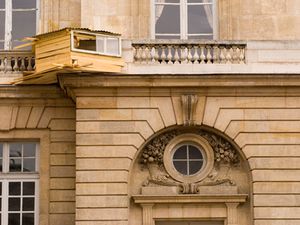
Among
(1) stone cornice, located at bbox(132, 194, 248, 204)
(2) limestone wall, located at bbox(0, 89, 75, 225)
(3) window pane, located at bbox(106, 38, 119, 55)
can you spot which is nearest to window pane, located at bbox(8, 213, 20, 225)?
(2) limestone wall, located at bbox(0, 89, 75, 225)

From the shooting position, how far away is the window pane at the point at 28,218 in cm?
1878

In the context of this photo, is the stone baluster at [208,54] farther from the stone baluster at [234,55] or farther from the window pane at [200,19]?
the window pane at [200,19]

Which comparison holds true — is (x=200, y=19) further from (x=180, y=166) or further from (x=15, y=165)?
(x=15, y=165)

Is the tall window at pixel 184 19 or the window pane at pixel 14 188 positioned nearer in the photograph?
the window pane at pixel 14 188

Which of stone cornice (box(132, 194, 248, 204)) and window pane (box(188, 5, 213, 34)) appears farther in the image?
window pane (box(188, 5, 213, 34))

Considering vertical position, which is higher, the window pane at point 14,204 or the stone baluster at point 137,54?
the stone baluster at point 137,54

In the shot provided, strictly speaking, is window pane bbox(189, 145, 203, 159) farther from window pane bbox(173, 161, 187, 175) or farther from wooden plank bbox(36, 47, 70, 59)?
wooden plank bbox(36, 47, 70, 59)

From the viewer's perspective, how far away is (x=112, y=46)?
17.8 metres

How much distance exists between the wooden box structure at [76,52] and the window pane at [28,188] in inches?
93.6

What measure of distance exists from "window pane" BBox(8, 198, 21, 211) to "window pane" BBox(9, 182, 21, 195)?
153 millimetres

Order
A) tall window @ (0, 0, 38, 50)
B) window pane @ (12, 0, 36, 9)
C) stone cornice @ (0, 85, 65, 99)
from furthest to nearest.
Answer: window pane @ (12, 0, 36, 9)
tall window @ (0, 0, 38, 50)
stone cornice @ (0, 85, 65, 99)

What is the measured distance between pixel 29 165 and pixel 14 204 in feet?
2.95

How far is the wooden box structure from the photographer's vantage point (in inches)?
Result: 687

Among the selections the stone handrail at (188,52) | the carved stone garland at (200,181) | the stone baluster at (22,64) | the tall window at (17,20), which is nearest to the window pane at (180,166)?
the carved stone garland at (200,181)
